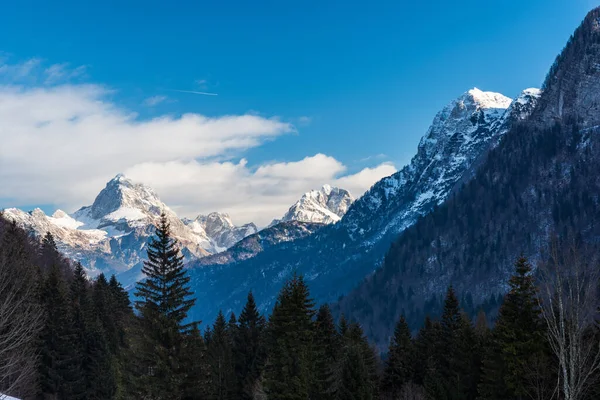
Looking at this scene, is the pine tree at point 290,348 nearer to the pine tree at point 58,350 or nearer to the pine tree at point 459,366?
the pine tree at point 459,366

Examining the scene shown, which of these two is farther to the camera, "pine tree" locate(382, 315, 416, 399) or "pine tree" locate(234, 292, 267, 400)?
"pine tree" locate(234, 292, 267, 400)

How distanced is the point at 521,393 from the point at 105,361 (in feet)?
170

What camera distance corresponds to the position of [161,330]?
4134 cm

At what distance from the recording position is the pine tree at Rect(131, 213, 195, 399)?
4059cm

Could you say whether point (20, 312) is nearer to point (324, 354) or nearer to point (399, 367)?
point (324, 354)

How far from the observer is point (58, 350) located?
60.7 meters

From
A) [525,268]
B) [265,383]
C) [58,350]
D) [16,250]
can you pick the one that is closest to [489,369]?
[525,268]

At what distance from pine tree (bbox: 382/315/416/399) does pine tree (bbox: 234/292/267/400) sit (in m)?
16.4

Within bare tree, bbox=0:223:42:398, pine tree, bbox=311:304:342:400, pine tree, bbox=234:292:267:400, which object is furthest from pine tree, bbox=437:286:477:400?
bare tree, bbox=0:223:42:398

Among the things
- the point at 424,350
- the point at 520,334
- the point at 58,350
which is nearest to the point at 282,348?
the point at 520,334

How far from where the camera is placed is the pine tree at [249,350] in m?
70.6

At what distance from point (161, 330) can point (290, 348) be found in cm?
1103

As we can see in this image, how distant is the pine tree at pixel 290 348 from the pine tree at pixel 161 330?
777 cm

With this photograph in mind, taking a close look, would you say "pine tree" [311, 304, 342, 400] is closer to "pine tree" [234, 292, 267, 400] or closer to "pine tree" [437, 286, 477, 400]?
"pine tree" [234, 292, 267, 400]
